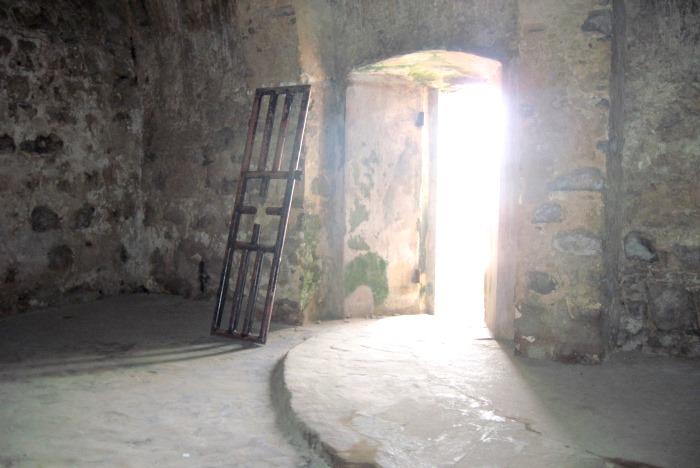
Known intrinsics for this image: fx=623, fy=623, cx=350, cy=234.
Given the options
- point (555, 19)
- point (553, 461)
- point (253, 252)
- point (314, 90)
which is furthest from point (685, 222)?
point (253, 252)

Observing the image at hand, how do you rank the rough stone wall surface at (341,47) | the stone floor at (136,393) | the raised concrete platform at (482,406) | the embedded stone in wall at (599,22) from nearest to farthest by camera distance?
the raised concrete platform at (482,406) → the stone floor at (136,393) → the embedded stone in wall at (599,22) → the rough stone wall surface at (341,47)

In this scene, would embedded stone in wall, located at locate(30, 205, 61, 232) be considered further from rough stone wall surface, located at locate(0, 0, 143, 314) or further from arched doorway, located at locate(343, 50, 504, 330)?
arched doorway, located at locate(343, 50, 504, 330)

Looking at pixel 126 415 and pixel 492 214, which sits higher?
pixel 492 214

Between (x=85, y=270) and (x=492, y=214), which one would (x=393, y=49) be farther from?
(x=85, y=270)

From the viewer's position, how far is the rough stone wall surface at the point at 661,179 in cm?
309

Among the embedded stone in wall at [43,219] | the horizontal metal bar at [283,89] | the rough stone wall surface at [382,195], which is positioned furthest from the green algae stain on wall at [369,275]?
the embedded stone in wall at [43,219]

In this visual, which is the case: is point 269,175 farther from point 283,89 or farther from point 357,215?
point 357,215

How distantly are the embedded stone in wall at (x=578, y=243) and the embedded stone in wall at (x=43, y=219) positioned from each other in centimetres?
333

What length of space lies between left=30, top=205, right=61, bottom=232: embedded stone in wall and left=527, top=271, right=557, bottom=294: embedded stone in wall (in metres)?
3.22

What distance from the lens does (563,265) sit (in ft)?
9.62

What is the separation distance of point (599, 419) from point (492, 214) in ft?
5.89

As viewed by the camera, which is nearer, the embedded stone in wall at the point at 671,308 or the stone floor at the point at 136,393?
the stone floor at the point at 136,393

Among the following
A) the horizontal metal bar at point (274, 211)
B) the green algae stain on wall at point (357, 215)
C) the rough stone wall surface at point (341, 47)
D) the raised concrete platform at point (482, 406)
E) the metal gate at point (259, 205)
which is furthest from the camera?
the green algae stain on wall at point (357, 215)

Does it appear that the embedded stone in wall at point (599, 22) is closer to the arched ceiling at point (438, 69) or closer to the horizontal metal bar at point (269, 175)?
the arched ceiling at point (438, 69)
